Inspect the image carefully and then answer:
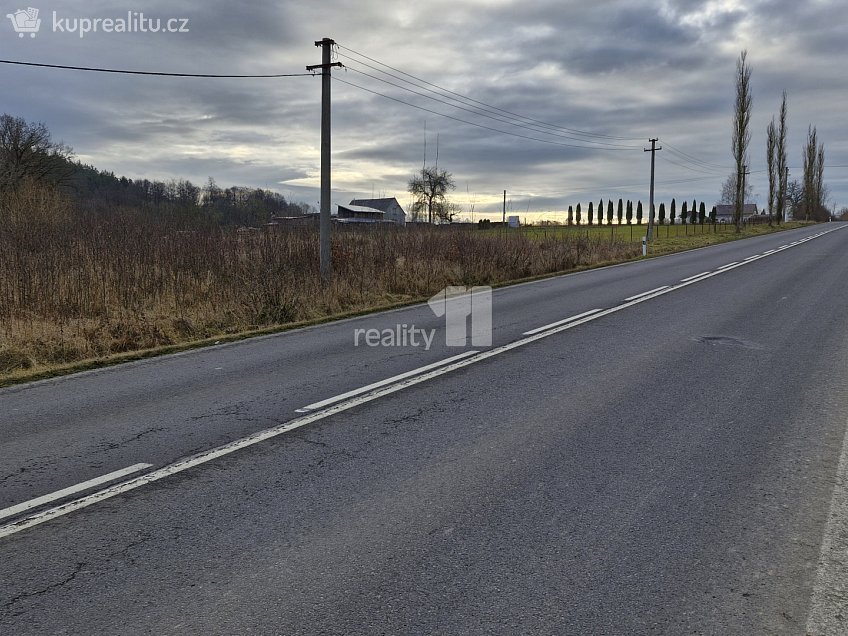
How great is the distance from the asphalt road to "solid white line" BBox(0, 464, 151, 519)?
113mm

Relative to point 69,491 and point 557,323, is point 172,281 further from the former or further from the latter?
point 69,491

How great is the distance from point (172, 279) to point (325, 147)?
15.2 feet

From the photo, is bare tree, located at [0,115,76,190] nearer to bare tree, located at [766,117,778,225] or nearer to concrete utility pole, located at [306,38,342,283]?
concrete utility pole, located at [306,38,342,283]

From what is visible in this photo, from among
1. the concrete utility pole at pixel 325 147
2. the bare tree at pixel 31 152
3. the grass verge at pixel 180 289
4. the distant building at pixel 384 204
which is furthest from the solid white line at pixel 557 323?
the distant building at pixel 384 204

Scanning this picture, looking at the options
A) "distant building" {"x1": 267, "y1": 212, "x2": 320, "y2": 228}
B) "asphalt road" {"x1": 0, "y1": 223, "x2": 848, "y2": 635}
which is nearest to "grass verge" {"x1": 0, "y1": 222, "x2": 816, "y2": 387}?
"distant building" {"x1": 267, "y1": 212, "x2": 320, "y2": 228}

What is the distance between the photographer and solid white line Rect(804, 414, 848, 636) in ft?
9.06

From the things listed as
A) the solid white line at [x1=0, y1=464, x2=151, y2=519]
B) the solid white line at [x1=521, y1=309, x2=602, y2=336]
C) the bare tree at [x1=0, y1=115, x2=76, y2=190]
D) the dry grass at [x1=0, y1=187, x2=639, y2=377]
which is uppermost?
the bare tree at [x1=0, y1=115, x2=76, y2=190]

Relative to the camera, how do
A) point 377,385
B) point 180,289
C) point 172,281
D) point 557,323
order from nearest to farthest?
point 377,385
point 557,323
point 180,289
point 172,281

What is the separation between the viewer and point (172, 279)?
12875mm

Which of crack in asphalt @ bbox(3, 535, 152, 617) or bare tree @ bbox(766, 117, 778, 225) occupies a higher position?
bare tree @ bbox(766, 117, 778, 225)

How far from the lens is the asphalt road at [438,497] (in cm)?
287

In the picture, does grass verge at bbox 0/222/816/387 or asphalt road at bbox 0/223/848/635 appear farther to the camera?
grass verge at bbox 0/222/816/387

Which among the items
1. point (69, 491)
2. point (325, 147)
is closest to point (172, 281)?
point (325, 147)

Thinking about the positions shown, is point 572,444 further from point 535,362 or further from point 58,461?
point 58,461
